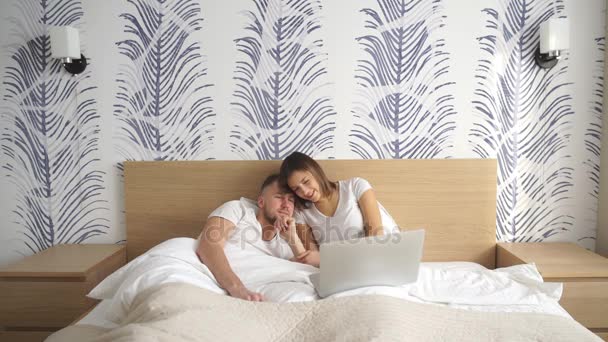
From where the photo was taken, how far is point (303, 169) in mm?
1774

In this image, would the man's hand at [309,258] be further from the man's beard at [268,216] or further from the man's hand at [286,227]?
the man's beard at [268,216]

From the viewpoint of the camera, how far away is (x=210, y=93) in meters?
2.03

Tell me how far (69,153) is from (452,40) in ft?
6.86

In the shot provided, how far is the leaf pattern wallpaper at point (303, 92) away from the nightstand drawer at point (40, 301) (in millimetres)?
502

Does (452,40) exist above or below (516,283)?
above

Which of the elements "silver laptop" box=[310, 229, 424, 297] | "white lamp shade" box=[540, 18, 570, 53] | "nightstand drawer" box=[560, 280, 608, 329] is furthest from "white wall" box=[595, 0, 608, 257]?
"silver laptop" box=[310, 229, 424, 297]

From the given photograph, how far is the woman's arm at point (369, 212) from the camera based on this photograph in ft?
5.82

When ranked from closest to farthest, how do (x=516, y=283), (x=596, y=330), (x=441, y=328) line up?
(x=441, y=328)
(x=516, y=283)
(x=596, y=330)

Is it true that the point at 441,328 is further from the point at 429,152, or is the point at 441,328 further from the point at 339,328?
the point at 429,152

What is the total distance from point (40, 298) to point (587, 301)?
235cm

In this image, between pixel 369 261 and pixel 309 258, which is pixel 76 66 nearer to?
pixel 309 258

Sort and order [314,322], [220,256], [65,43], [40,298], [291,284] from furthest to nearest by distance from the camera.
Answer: [65,43] → [40,298] → [220,256] → [291,284] → [314,322]

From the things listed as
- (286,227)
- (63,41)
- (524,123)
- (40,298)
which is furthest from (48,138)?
(524,123)

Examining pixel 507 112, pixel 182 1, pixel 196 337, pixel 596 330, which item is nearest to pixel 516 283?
pixel 596 330
